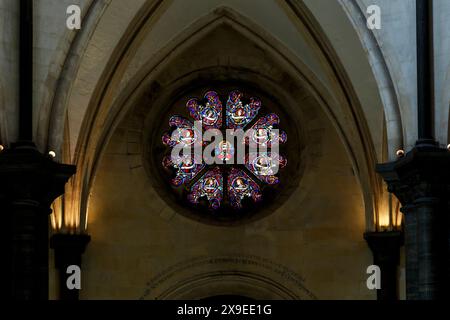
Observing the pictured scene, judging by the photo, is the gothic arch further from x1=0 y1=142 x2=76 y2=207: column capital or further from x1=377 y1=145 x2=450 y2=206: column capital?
x1=0 y1=142 x2=76 y2=207: column capital

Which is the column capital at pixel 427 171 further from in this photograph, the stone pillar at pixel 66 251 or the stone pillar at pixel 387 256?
the stone pillar at pixel 66 251

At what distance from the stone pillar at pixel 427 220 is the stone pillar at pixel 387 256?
5.73 meters

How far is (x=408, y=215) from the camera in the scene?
20.5m

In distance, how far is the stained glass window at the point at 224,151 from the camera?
28266mm

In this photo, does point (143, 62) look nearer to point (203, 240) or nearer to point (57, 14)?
point (203, 240)

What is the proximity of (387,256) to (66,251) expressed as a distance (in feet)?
19.5

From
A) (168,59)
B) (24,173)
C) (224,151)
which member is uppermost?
(168,59)

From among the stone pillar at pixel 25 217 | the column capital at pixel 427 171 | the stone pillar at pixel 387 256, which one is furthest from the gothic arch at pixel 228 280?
the stone pillar at pixel 25 217

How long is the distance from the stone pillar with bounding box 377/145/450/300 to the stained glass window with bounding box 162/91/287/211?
8.01 m

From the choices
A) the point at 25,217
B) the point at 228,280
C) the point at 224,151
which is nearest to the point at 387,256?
the point at 228,280

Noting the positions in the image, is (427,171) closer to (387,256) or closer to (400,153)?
(400,153)

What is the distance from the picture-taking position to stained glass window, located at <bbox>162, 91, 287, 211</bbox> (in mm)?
28266

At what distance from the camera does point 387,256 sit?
87.3 feet

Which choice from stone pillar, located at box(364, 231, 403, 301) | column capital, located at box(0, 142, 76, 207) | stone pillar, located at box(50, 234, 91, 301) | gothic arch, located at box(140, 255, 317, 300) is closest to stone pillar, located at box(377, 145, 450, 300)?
column capital, located at box(0, 142, 76, 207)
